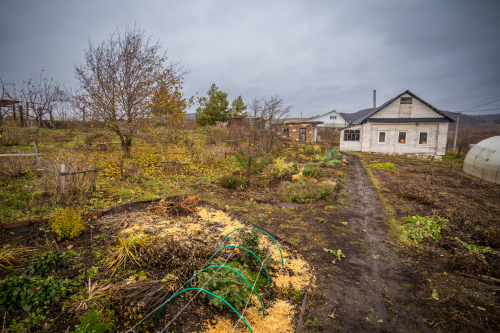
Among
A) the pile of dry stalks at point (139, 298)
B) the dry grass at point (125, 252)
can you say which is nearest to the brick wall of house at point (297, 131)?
the dry grass at point (125, 252)

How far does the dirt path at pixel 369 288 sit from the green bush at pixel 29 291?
3316 mm

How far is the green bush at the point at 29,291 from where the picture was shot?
2.39 m

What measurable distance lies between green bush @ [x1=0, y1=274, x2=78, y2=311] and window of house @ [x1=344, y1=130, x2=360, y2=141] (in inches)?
904

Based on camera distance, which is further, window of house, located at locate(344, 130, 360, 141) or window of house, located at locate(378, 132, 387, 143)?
window of house, located at locate(344, 130, 360, 141)

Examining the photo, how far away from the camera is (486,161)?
10336 millimetres

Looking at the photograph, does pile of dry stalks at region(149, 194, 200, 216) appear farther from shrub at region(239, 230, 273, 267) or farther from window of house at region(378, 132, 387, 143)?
window of house at region(378, 132, 387, 143)

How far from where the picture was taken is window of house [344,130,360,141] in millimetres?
21125

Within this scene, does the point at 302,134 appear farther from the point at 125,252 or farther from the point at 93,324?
the point at 93,324

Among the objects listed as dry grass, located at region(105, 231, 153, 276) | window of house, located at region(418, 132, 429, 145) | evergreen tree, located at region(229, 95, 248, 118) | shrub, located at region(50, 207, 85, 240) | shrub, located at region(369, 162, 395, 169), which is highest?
evergreen tree, located at region(229, 95, 248, 118)

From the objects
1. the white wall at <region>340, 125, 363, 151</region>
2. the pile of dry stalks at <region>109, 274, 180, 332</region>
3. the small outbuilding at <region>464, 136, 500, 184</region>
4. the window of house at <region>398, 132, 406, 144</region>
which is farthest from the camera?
the white wall at <region>340, 125, 363, 151</region>

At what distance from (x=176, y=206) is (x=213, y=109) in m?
27.9

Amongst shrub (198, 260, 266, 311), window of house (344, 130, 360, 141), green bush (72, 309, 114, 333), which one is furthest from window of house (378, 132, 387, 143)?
green bush (72, 309, 114, 333)

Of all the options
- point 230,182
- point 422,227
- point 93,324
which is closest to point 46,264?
point 93,324

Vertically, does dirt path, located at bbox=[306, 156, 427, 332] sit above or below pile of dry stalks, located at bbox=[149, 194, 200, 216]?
below
